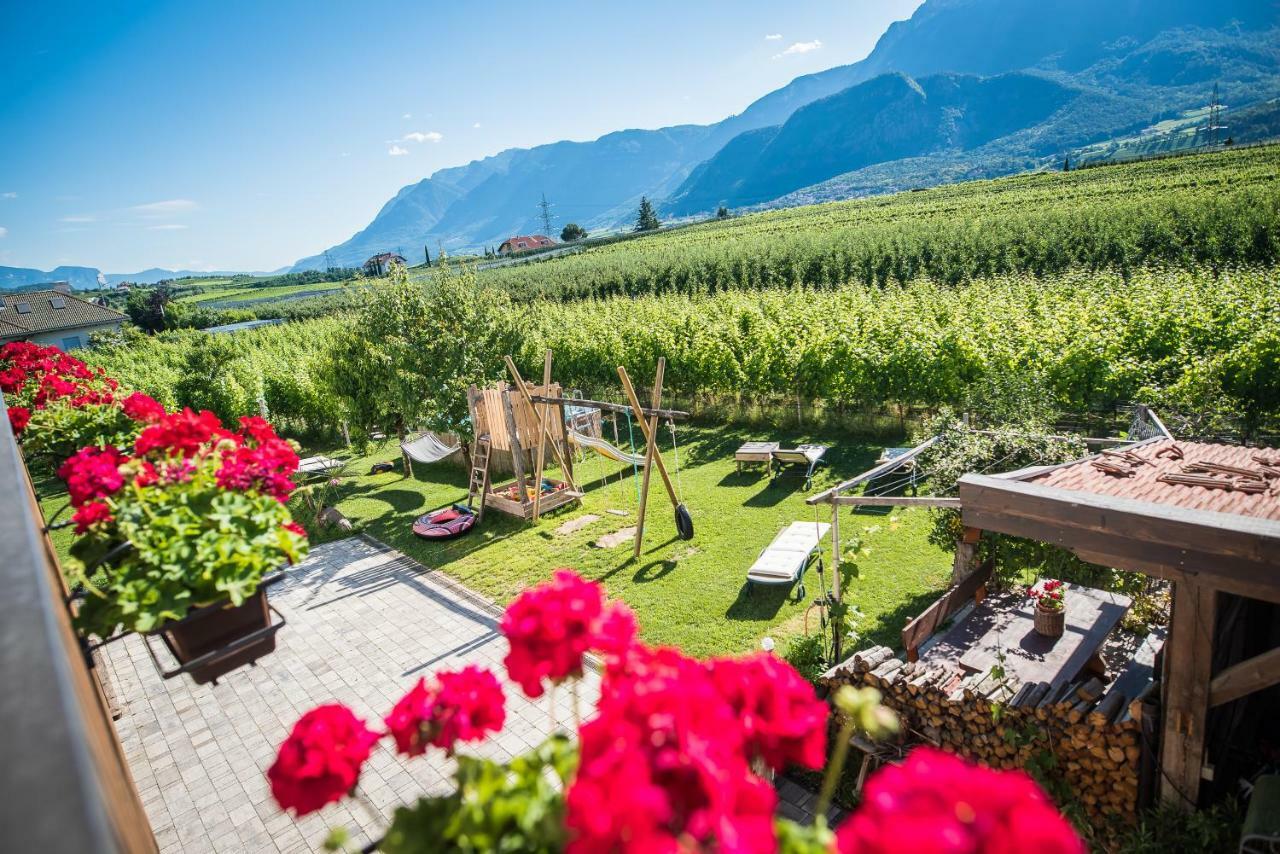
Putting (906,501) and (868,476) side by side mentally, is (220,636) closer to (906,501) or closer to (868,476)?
(906,501)

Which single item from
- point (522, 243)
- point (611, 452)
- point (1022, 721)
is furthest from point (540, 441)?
point (522, 243)

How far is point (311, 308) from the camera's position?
70.6 metres

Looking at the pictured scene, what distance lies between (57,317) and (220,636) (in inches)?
2724

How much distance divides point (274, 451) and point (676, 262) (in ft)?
154

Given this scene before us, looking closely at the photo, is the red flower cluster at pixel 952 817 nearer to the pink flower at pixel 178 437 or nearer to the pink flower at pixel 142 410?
the pink flower at pixel 178 437

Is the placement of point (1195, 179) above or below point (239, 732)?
above

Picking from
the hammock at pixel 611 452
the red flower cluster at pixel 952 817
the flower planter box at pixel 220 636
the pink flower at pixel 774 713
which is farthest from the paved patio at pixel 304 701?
the red flower cluster at pixel 952 817

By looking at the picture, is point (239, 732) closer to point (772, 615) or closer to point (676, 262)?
point (772, 615)

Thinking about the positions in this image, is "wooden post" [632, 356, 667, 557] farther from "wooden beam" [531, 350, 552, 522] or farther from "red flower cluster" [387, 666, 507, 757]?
"red flower cluster" [387, 666, 507, 757]

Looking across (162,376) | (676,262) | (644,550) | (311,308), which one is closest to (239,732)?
(644,550)

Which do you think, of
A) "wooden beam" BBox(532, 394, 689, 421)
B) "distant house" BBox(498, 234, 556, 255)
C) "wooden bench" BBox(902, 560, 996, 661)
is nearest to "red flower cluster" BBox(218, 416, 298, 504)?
"wooden bench" BBox(902, 560, 996, 661)

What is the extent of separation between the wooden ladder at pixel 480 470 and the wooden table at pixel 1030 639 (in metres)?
9.50

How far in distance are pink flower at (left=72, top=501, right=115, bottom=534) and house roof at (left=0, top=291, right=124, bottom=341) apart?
6078cm

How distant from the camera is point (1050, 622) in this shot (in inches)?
268
